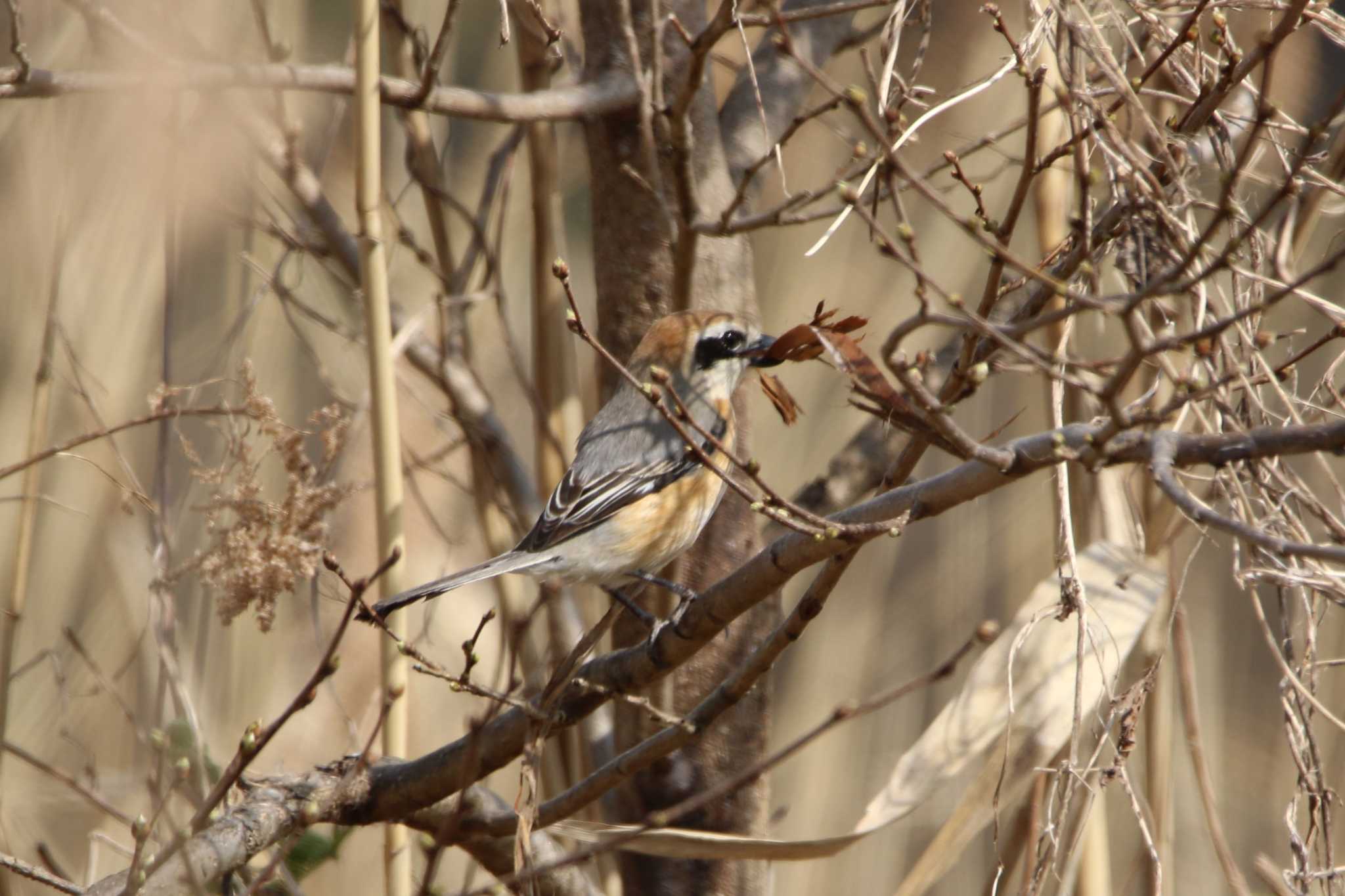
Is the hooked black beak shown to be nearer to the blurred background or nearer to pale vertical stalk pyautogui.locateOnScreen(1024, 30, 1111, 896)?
the blurred background

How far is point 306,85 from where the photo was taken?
2.02 metres

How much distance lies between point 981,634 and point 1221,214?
0.45 metres

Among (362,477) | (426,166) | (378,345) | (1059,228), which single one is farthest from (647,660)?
(362,477)

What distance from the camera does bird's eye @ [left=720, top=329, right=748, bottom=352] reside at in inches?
106

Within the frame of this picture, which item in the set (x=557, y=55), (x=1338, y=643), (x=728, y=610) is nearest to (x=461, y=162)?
(x=557, y=55)

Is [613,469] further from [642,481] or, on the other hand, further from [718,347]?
[718,347]

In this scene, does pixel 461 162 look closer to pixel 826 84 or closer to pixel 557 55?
pixel 557 55

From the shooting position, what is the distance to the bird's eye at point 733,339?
2.69 meters

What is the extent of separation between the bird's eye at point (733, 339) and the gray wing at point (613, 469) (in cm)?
24

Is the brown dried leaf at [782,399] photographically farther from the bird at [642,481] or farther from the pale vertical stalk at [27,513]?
the pale vertical stalk at [27,513]

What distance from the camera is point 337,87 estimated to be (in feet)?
6.72

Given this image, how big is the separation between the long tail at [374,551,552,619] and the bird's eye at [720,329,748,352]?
66cm

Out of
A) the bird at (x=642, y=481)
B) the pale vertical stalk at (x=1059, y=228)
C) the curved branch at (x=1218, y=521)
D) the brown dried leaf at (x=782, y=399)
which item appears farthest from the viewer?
the bird at (x=642, y=481)

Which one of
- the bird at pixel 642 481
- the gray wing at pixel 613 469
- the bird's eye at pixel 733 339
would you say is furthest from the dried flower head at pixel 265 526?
the bird's eye at pixel 733 339
